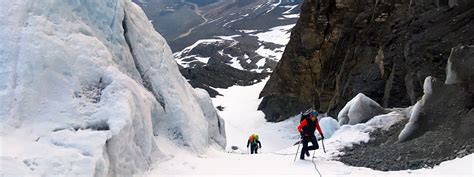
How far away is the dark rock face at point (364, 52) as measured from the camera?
885 inches

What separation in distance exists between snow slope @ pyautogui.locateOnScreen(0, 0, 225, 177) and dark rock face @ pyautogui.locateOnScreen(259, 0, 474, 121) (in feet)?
40.4

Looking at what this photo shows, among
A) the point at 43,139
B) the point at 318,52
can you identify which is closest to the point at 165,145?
the point at 43,139

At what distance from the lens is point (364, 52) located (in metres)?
35.0

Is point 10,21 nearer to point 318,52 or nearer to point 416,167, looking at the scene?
point 416,167

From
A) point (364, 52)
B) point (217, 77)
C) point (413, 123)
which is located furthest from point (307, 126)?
point (217, 77)

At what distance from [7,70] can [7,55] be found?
1.56 ft

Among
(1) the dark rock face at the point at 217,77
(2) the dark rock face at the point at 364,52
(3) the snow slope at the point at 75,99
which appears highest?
(3) the snow slope at the point at 75,99

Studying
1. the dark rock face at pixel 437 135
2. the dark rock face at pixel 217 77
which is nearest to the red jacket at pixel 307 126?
the dark rock face at pixel 437 135

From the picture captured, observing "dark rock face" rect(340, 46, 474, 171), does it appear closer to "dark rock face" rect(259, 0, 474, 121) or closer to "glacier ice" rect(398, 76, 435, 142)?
"glacier ice" rect(398, 76, 435, 142)

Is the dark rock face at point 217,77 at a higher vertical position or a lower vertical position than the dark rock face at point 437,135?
lower

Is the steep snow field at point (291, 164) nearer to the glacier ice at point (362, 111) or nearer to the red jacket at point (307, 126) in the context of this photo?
the red jacket at point (307, 126)

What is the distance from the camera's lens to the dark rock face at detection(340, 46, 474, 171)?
1337cm

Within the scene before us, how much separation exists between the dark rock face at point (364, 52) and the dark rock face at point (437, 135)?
4.07m

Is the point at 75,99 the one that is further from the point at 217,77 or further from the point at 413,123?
the point at 217,77
